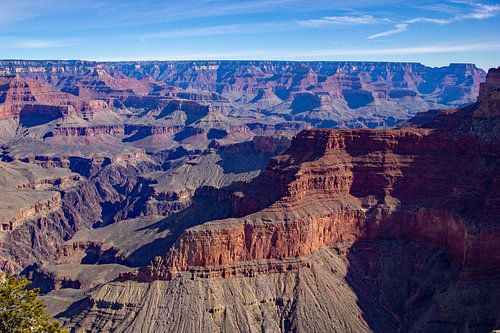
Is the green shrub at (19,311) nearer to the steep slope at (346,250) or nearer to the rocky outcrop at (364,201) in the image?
the steep slope at (346,250)

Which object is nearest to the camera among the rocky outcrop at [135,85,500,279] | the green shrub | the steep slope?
the green shrub

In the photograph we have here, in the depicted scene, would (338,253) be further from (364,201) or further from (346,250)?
(364,201)

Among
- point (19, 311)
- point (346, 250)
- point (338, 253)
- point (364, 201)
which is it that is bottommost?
point (338, 253)

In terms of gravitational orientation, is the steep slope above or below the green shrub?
below

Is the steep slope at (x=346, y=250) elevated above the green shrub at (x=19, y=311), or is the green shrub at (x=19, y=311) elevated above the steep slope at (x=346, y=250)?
the green shrub at (x=19, y=311)

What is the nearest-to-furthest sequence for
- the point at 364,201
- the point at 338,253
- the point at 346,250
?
1. the point at 338,253
2. the point at 346,250
3. the point at 364,201

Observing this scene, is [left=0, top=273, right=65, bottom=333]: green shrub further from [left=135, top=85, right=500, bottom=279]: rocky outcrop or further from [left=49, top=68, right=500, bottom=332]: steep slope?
[left=135, top=85, right=500, bottom=279]: rocky outcrop

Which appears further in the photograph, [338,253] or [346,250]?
[346,250]

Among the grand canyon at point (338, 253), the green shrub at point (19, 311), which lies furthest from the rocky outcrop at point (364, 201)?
the green shrub at point (19, 311)

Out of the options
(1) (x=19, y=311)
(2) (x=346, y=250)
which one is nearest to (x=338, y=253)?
(2) (x=346, y=250)

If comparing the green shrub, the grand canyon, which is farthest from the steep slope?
the green shrub

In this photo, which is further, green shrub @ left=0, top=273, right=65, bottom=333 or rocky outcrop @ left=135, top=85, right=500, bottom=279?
rocky outcrop @ left=135, top=85, right=500, bottom=279
